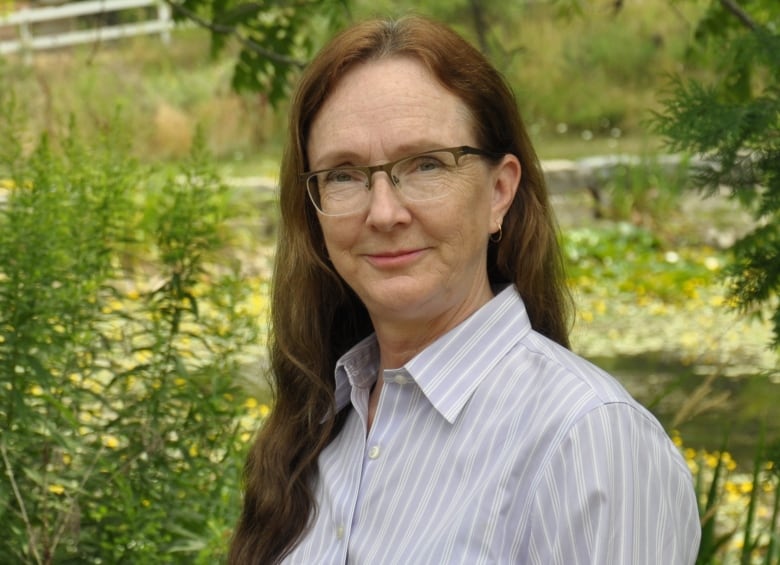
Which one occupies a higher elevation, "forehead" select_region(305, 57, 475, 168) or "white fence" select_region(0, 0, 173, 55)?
"forehead" select_region(305, 57, 475, 168)

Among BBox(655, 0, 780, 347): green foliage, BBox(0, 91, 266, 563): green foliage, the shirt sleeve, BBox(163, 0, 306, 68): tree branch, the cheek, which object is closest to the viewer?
the shirt sleeve

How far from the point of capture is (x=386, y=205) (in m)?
1.88

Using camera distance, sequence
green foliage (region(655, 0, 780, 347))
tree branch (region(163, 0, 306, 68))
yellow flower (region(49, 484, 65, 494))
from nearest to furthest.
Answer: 1. green foliage (region(655, 0, 780, 347))
2. yellow flower (region(49, 484, 65, 494))
3. tree branch (region(163, 0, 306, 68))

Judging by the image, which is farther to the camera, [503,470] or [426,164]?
[426,164]

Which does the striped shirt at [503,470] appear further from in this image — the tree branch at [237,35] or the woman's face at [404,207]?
the tree branch at [237,35]

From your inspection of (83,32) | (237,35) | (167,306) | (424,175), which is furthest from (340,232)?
(83,32)

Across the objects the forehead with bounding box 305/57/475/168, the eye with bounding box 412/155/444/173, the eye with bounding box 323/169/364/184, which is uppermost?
the forehead with bounding box 305/57/475/168

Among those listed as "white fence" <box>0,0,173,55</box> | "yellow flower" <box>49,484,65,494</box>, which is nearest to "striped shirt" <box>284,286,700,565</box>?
"yellow flower" <box>49,484,65,494</box>

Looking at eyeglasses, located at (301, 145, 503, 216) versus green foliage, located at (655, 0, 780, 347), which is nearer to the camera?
eyeglasses, located at (301, 145, 503, 216)

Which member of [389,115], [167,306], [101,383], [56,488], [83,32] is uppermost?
[389,115]

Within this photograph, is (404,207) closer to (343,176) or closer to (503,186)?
(343,176)

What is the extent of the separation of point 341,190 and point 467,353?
12.1 inches

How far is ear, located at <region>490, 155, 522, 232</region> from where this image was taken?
2.04m

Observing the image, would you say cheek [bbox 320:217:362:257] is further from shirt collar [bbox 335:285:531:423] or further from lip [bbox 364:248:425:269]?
shirt collar [bbox 335:285:531:423]
